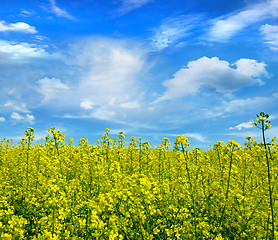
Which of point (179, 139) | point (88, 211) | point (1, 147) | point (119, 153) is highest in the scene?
point (1, 147)

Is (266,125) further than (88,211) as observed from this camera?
Yes

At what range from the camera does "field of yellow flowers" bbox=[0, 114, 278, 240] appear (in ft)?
14.6

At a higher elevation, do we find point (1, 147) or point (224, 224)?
point (1, 147)

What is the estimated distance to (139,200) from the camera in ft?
15.3

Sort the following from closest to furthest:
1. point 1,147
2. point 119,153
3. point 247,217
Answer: point 247,217 < point 119,153 < point 1,147

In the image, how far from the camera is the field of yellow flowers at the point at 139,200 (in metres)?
4.45

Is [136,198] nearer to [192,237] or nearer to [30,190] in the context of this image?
[192,237]

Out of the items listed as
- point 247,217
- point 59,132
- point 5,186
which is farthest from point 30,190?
point 247,217

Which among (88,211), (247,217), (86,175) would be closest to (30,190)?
(86,175)

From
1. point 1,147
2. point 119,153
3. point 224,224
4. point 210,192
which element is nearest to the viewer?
point 224,224

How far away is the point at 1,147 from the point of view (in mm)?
15547

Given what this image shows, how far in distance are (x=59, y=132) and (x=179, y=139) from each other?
11.7ft

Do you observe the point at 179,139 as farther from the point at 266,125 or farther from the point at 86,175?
the point at 86,175

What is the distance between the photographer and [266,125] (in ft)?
15.4
